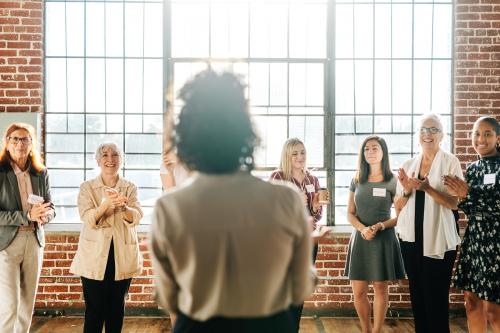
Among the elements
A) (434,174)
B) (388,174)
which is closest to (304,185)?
(388,174)

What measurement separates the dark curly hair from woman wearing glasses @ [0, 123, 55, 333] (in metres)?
2.37

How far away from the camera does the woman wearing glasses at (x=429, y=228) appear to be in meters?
3.34

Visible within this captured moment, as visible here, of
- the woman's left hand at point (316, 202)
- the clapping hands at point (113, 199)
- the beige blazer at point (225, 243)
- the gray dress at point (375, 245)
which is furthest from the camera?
the gray dress at point (375, 245)

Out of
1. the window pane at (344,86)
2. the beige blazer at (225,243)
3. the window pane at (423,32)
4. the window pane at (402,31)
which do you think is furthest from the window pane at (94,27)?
the beige blazer at (225,243)

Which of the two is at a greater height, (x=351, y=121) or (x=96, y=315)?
(x=351, y=121)

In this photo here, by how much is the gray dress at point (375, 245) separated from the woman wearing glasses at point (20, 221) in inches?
91.0

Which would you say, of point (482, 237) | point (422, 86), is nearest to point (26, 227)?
point (482, 237)

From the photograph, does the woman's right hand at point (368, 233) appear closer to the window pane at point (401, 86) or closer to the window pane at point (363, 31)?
the window pane at point (401, 86)

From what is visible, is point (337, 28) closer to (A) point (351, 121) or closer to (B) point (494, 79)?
(A) point (351, 121)

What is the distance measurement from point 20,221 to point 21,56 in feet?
7.09

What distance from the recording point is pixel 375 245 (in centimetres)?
377

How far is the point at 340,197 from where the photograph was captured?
4.97m

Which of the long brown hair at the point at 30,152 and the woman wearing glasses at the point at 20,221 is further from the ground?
the long brown hair at the point at 30,152

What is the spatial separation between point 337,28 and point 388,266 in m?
2.50
